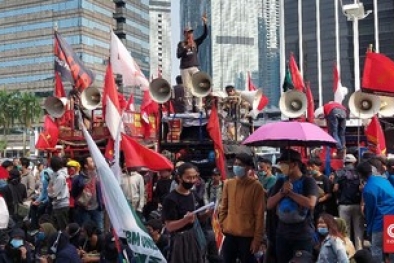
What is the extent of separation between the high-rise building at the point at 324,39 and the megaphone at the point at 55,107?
64.8m

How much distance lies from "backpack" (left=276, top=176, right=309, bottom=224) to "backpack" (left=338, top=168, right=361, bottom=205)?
2418 millimetres

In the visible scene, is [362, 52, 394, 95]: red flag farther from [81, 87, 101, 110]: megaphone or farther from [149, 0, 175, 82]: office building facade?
[149, 0, 175, 82]: office building facade

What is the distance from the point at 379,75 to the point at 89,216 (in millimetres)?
4695

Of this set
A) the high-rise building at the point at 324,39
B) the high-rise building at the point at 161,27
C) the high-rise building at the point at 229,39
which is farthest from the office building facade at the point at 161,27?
the high-rise building at the point at 324,39

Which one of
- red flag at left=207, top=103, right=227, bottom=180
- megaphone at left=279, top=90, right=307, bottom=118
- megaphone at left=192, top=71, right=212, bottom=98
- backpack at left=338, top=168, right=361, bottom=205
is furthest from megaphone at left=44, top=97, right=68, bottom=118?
backpack at left=338, top=168, right=361, bottom=205

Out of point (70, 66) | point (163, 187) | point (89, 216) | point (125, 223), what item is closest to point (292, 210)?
point (125, 223)

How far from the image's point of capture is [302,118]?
13344mm

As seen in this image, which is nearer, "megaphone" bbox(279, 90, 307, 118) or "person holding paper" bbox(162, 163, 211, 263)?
"person holding paper" bbox(162, 163, 211, 263)

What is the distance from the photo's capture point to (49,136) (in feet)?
48.8

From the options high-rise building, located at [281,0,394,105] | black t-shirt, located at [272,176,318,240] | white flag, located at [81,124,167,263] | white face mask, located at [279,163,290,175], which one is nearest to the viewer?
white flag, located at [81,124,167,263]

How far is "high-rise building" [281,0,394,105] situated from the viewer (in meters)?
77.2

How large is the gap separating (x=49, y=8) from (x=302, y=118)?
2842 inches

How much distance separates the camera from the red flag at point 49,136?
14.8 meters

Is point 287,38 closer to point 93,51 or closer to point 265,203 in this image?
point 93,51
